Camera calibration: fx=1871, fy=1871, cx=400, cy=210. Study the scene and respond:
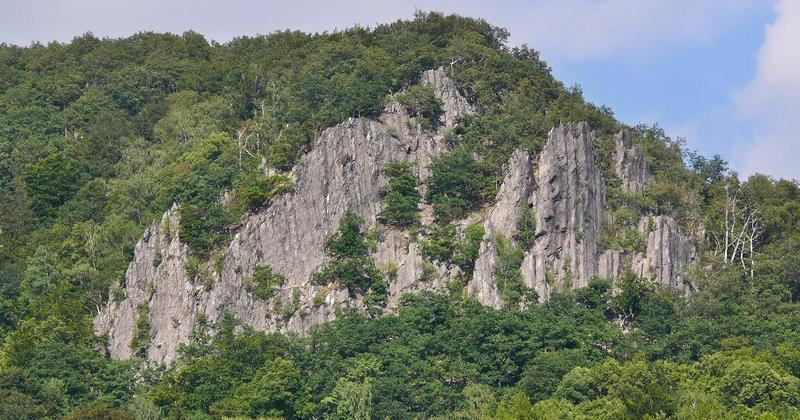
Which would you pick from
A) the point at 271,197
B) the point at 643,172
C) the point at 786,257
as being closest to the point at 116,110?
the point at 271,197

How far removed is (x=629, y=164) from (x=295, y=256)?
1796 centimetres

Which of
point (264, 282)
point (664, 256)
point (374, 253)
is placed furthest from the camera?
point (664, 256)

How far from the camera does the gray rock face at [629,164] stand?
310ft

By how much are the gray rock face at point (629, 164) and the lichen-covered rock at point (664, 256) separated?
2.77 m

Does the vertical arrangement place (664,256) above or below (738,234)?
below

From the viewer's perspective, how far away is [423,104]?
95.9m

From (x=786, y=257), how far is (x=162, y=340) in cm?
3101

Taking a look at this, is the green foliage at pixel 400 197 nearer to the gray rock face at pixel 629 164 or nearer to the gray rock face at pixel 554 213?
the gray rock face at pixel 554 213

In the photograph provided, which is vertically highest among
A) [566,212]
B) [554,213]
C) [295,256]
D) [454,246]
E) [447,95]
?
[447,95]

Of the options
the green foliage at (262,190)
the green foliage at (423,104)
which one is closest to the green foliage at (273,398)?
the green foliage at (262,190)

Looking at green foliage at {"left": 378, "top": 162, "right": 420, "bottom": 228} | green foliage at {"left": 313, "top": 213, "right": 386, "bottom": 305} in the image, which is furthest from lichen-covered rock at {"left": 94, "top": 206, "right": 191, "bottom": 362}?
green foliage at {"left": 378, "top": 162, "right": 420, "bottom": 228}

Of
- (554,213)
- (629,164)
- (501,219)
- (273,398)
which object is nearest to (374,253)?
(501,219)

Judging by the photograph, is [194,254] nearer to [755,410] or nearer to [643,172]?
[643,172]

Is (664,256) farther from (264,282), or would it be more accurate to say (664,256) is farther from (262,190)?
(262,190)
